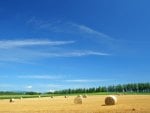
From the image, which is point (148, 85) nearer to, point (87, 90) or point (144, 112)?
point (87, 90)

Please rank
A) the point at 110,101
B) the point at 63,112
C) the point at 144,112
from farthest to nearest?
the point at 110,101, the point at 63,112, the point at 144,112

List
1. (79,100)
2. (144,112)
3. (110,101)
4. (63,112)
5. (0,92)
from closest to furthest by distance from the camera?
(144,112) → (63,112) → (110,101) → (79,100) → (0,92)

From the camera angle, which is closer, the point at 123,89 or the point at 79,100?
the point at 79,100

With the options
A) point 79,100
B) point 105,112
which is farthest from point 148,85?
point 105,112

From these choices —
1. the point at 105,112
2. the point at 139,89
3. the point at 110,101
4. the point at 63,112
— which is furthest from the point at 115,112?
the point at 139,89

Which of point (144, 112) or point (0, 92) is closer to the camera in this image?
point (144, 112)

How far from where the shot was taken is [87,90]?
198 meters

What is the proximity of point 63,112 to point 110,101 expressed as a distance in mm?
15390

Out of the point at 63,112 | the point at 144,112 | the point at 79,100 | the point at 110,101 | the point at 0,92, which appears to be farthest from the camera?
the point at 0,92

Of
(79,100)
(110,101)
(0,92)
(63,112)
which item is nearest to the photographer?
(63,112)

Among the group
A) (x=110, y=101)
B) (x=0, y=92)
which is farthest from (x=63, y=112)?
(x=0, y=92)

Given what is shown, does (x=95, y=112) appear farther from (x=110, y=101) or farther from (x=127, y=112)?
(x=110, y=101)

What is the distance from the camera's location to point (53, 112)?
29328 mm

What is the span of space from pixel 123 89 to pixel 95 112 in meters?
173
